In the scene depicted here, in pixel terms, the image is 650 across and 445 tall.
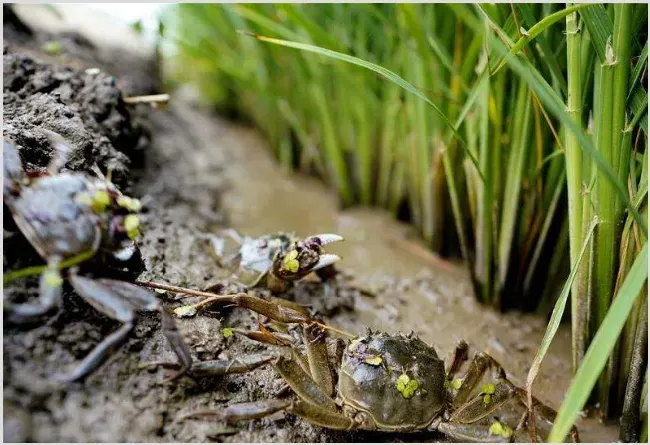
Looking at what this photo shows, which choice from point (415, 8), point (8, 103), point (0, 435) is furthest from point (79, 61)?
point (0, 435)

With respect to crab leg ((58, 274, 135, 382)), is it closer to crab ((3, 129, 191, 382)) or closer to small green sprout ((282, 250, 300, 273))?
crab ((3, 129, 191, 382))

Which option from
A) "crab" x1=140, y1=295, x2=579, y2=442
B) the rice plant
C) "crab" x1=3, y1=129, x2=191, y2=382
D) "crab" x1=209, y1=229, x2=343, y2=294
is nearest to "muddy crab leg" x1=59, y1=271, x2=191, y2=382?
"crab" x1=3, y1=129, x2=191, y2=382

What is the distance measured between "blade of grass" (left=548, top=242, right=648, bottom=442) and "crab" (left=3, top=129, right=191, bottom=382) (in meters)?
0.92

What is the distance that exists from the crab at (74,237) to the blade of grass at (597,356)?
0.92 m

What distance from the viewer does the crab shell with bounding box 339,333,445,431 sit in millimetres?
1679

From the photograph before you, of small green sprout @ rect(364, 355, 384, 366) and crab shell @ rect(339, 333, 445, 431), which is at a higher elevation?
small green sprout @ rect(364, 355, 384, 366)

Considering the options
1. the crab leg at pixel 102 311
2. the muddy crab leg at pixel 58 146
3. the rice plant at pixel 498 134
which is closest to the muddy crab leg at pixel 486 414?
the rice plant at pixel 498 134

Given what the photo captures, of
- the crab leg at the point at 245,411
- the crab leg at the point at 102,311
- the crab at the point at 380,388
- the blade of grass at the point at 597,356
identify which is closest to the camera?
the blade of grass at the point at 597,356

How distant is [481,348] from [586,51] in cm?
111

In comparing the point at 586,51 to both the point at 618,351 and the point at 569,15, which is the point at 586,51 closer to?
the point at 569,15

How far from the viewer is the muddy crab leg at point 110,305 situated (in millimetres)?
1419

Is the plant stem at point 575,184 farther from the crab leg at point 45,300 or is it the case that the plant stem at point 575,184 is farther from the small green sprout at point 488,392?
the crab leg at point 45,300

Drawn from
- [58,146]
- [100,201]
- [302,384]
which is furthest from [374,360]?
[58,146]

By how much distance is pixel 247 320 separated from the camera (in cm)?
194
